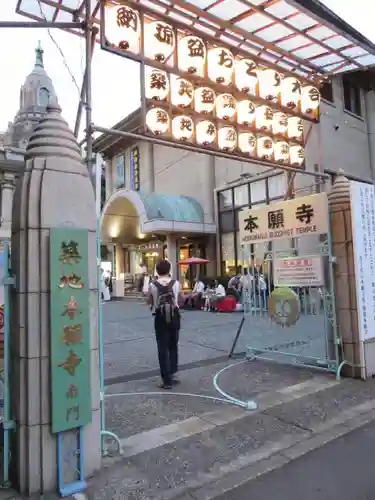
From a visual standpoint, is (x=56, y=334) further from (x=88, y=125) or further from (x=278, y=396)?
(x=278, y=396)

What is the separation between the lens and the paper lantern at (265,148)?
24.4 feet

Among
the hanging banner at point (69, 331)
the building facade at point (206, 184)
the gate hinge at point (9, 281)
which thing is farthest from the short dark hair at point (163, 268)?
the building facade at point (206, 184)

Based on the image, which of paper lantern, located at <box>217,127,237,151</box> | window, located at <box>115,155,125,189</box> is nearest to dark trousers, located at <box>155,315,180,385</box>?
paper lantern, located at <box>217,127,237,151</box>

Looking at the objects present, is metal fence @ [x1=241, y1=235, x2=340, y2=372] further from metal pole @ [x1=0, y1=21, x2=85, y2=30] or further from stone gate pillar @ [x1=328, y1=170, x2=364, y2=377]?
metal pole @ [x1=0, y1=21, x2=85, y2=30]

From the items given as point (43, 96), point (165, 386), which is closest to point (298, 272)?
point (165, 386)

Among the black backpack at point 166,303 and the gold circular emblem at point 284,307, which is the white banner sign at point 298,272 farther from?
the black backpack at point 166,303

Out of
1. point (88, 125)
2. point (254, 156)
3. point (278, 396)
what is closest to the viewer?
point (88, 125)

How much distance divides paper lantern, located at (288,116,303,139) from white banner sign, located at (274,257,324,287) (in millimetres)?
2823

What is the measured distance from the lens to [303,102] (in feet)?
26.7

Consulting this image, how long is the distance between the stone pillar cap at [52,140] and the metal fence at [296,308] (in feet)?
14.4

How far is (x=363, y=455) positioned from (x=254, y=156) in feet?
17.3

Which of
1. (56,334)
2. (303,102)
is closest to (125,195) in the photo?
(303,102)

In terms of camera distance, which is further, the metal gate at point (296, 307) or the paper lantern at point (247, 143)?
the paper lantern at point (247, 143)

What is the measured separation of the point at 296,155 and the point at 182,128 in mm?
3125
